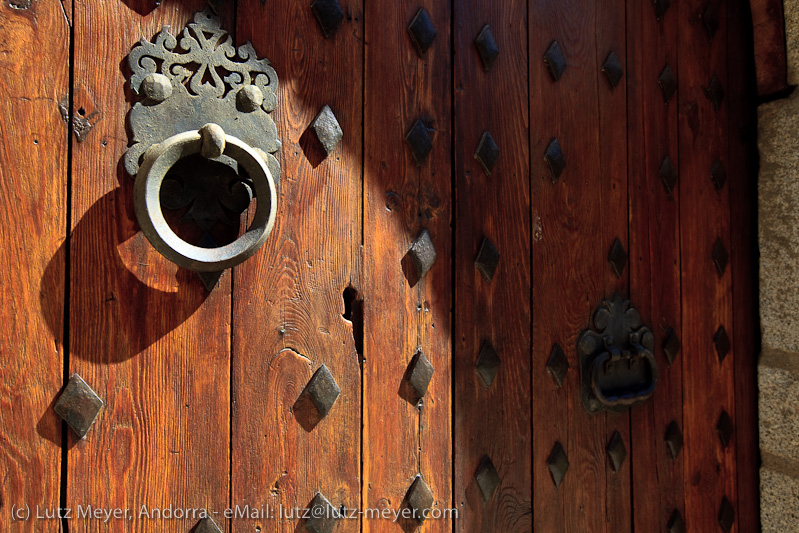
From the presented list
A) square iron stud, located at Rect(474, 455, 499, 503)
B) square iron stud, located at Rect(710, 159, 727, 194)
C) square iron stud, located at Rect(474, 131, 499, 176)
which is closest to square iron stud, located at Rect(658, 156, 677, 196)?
square iron stud, located at Rect(710, 159, 727, 194)

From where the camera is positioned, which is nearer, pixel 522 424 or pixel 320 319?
pixel 320 319

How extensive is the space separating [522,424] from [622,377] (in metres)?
0.24

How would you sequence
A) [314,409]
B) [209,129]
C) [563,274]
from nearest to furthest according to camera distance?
[209,129], [314,409], [563,274]

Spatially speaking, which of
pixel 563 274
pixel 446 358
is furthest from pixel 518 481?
pixel 563 274

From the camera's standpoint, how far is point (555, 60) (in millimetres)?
988

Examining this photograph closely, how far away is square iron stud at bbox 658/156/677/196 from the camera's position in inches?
43.9

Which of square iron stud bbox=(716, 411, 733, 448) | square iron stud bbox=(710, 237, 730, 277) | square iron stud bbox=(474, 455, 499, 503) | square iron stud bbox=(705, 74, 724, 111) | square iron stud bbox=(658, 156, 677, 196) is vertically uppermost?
square iron stud bbox=(705, 74, 724, 111)

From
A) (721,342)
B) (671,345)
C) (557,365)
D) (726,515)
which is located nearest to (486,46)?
(557,365)

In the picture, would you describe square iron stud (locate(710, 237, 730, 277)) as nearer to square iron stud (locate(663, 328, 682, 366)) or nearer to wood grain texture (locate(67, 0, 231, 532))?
square iron stud (locate(663, 328, 682, 366))

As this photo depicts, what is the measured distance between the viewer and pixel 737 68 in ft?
4.01

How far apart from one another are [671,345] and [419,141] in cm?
68

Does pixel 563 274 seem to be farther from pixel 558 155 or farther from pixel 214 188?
pixel 214 188

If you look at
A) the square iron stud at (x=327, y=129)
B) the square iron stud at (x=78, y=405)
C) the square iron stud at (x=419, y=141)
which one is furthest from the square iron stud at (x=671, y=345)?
the square iron stud at (x=78, y=405)

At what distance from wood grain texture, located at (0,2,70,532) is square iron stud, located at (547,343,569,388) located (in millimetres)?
754
